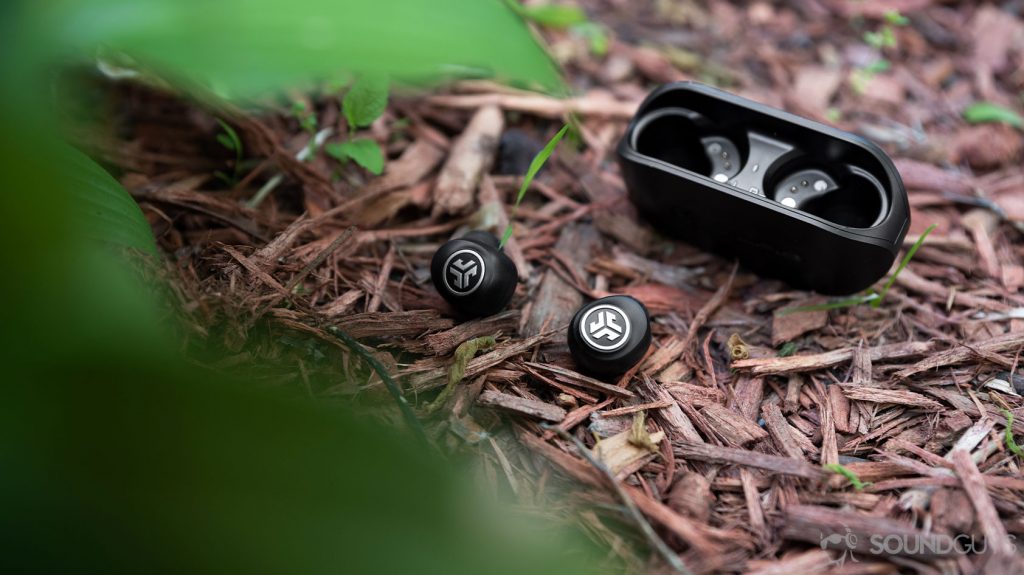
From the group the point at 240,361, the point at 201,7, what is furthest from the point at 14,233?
the point at 240,361

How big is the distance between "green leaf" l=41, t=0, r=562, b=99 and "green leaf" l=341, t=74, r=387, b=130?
125 cm

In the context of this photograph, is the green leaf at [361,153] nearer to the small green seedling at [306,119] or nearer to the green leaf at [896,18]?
the small green seedling at [306,119]

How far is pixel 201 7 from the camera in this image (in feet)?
3.07

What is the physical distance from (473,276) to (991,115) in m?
2.28

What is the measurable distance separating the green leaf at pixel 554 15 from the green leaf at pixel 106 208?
1.79 meters

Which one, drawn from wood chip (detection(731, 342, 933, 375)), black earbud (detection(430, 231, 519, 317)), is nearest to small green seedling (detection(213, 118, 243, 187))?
black earbud (detection(430, 231, 519, 317))

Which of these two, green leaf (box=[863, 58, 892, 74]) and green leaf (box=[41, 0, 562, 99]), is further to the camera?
green leaf (box=[863, 58, 892, 74])

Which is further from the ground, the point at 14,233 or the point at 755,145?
the point at 755,145

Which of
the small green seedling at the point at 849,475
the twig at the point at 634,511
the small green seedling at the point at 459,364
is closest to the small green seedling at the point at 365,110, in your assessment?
the small green seedling at the point at 459,364

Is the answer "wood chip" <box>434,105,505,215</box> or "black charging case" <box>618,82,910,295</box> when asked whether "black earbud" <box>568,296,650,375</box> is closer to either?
"black charging case" <box>618,82,910,295</box>

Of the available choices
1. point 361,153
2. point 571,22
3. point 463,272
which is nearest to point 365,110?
point 361,153

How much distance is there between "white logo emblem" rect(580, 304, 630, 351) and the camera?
1.89 m

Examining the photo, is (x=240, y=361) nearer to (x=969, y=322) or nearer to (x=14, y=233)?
(x=14, y=233)

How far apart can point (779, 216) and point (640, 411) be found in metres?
0.66
